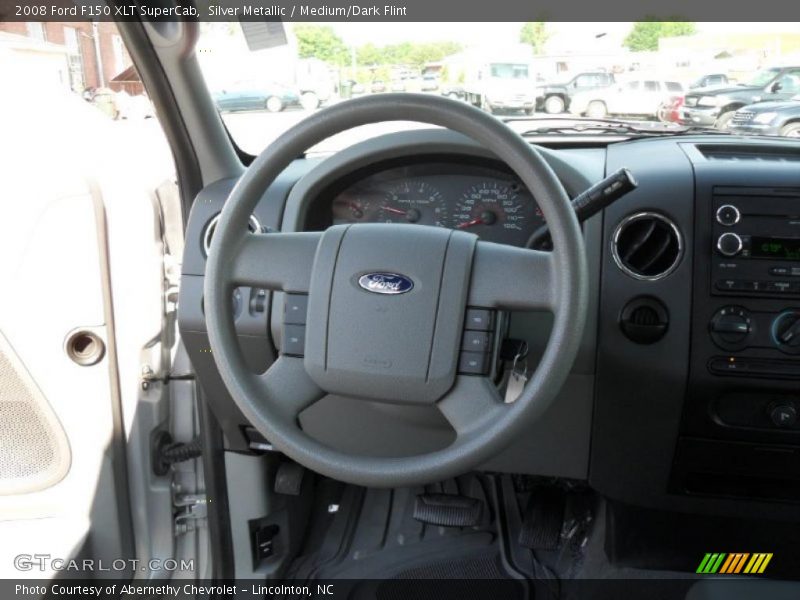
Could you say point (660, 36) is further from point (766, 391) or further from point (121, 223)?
point (121, 223)

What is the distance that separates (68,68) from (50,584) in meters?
1.30

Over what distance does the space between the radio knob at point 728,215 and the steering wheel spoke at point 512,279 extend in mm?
630

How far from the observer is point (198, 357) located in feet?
6.48

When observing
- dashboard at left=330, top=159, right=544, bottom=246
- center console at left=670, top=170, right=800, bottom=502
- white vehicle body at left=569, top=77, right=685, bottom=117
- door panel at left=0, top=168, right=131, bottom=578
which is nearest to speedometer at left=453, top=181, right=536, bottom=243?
dashboard at left=330, top=159, right=544, bottom=246

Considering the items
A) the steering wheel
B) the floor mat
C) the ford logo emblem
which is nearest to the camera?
the steering wheel

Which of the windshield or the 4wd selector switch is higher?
the windshield

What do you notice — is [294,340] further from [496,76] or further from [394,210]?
[496,76]

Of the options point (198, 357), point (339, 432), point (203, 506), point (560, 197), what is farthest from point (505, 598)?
point (560, 197)

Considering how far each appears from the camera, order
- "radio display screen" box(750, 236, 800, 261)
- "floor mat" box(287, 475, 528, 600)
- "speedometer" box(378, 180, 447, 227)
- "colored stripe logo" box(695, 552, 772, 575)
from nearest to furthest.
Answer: "radio display screen" box(750, 236, 800, 261)
"speedometer" box(378, 180, 447, 227)
"colored stripe logo" box(695, 552, 772, 575)
"floor mat" box(287, 475, 528, 600)

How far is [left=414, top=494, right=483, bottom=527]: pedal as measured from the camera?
2.45 m

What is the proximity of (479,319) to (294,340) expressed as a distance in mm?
348

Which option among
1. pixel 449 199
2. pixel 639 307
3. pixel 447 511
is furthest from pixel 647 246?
pixel 447 511

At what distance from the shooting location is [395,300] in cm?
135

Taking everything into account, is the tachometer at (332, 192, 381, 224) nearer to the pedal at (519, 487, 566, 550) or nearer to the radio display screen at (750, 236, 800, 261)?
the radio display screen at (750, 236, 800, 261)
